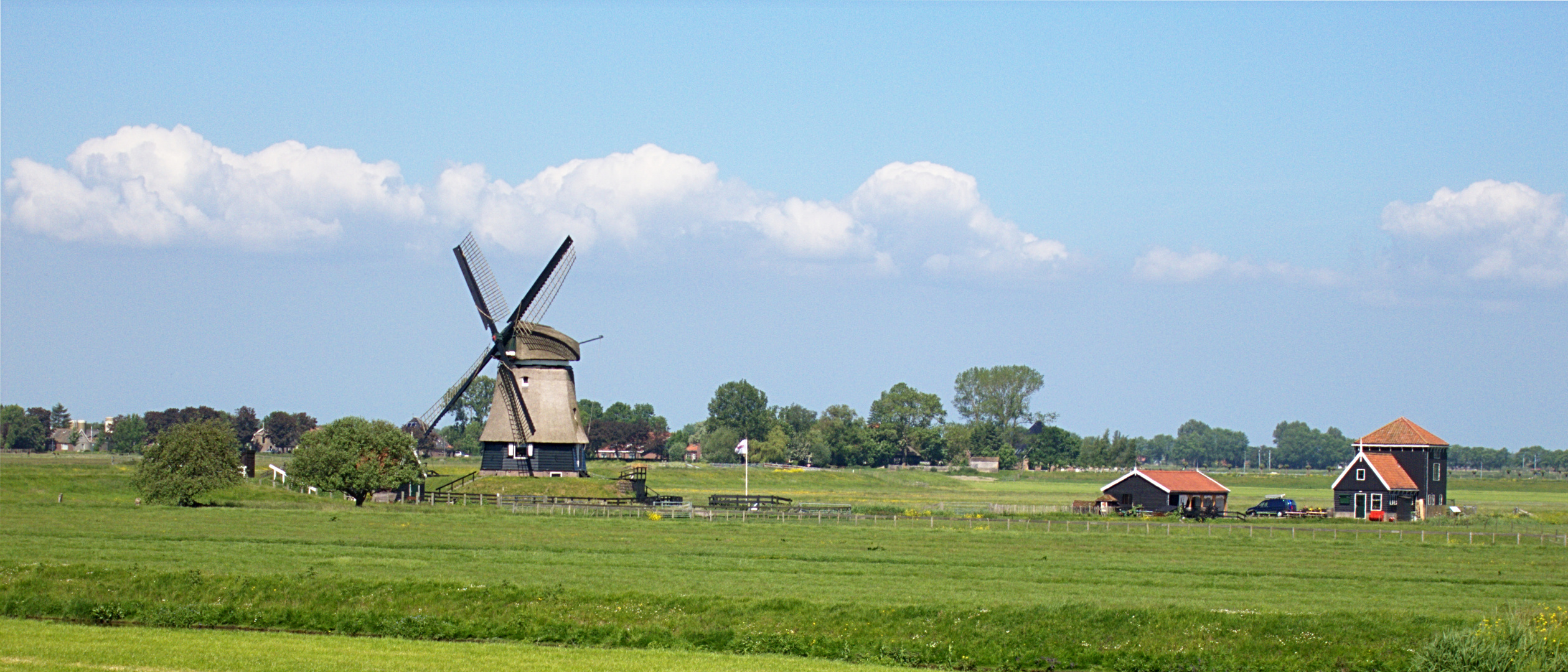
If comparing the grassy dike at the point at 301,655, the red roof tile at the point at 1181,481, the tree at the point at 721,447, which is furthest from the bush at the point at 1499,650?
the tree at the point at 721,447

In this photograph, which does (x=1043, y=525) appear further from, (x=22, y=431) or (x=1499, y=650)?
(x=22, y=431)

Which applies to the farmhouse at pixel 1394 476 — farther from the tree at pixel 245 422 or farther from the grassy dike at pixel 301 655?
the tree at pixel 245 422

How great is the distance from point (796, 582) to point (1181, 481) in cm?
4398

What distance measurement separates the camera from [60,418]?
196m

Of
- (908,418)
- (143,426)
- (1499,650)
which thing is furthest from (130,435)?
(1499,650)

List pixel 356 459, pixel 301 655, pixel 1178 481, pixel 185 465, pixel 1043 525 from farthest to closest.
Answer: pixel 1178 481 < pixel 356 459 < pixel 185 465 < pixel 1043 525 < pixel 301 655

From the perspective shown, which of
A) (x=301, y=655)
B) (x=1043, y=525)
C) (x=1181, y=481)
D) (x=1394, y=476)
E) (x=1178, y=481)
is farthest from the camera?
(x=1181, y=481)

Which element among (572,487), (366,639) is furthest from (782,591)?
(572,487)

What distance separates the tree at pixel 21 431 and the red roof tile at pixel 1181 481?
471 feet

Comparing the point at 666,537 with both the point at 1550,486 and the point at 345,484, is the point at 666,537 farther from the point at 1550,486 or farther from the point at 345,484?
the point at 1550,486

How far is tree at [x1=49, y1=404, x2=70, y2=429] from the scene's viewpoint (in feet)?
632

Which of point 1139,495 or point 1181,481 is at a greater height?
point 1181,481

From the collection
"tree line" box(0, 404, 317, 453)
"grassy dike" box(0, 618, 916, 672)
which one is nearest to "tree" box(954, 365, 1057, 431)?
"tree line" box(0, 404, 317, 453)

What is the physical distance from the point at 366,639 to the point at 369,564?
34.3ft
